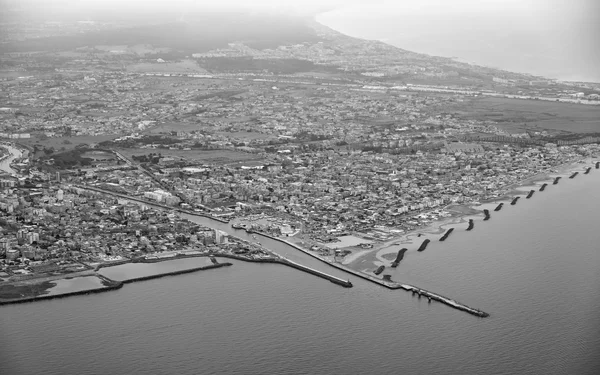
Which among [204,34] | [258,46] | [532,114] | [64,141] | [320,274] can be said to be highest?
[204,34]

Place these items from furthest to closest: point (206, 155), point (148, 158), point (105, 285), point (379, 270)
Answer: point (206, 155), point (148, 158), point (379, 270), point (105, 285)

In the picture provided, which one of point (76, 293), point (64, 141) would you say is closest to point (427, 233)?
point (76, 293)

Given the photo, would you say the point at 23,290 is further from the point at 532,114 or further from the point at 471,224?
the point at 532,114

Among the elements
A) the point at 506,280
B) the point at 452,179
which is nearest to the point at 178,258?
the point at 506,280

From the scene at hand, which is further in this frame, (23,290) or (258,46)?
(258,46)

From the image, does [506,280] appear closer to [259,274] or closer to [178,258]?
[259,274]

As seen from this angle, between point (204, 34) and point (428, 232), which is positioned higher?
point (204, 34)

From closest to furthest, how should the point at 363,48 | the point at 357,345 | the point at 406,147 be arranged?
the point at 357,345 → the point at 406,147 → the point at 363,48

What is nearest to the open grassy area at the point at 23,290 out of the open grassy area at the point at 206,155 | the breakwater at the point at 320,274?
the breakwater at the point at 320,274
